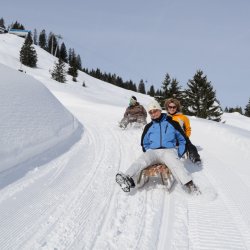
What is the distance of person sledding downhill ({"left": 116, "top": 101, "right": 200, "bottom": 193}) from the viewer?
187 inches

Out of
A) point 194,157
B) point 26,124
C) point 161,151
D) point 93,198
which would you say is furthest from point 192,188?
point 26,124

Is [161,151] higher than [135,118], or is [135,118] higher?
[161,151]

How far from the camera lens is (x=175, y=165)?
4.90m

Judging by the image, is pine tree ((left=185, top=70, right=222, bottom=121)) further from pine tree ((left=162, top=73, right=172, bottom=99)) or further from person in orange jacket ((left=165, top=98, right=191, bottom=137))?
person in orange jacket ((left=165, top=98, right=191, bottom=137))

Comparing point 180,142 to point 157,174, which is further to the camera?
point 180,142

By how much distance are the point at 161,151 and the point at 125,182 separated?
0.82 m

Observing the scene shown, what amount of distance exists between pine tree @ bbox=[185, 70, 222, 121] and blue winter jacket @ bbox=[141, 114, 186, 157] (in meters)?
29.4

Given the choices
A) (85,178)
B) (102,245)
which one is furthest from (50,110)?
(102,245)

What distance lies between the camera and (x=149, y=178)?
17.8 feet

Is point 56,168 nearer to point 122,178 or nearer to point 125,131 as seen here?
point 122,178

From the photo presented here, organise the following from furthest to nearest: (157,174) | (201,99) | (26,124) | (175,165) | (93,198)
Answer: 1. (201,99)
2. (26,124)
3. (157,174)
4. (175,165)
5. (93,198)

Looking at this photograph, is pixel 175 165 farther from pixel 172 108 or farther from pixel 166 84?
pixel 166 84

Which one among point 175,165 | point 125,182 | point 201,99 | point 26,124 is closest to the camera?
point 125,182

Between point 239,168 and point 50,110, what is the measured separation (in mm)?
5109
